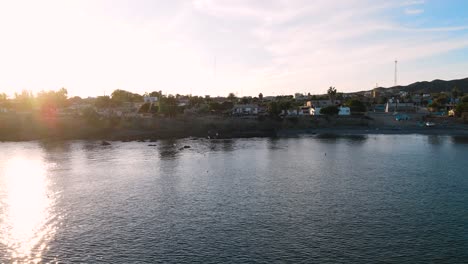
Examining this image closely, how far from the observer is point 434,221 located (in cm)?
3394

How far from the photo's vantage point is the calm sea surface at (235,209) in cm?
2811

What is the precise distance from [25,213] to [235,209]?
2110 centimetres

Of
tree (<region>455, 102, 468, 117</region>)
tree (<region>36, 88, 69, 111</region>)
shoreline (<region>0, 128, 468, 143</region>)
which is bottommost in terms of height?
shoreline (<region>0, 128, 468, 143</region>)

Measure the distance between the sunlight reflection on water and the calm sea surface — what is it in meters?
0.14

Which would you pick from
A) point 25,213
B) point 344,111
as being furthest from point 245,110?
point 25,213

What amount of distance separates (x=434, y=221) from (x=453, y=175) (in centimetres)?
2448

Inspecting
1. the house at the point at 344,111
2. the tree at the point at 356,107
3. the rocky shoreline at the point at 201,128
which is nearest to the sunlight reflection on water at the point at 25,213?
the rocky shoreline at the point at 201,128

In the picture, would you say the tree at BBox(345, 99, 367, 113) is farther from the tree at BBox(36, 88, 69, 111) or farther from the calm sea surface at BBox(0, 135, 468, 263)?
the tree at BBox(36, 88, 69, 111)

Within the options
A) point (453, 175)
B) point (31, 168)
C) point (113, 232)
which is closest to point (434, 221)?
point (453, 175)

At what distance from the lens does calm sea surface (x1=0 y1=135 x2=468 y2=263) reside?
2811 centimetres

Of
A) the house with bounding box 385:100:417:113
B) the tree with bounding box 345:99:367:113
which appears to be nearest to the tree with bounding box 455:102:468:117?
the house with bounding box 385:100:417:113

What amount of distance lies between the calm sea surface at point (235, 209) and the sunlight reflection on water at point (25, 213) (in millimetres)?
136

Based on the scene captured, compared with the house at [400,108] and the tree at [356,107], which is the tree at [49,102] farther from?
the house at [400,108]

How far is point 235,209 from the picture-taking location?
38.3m
